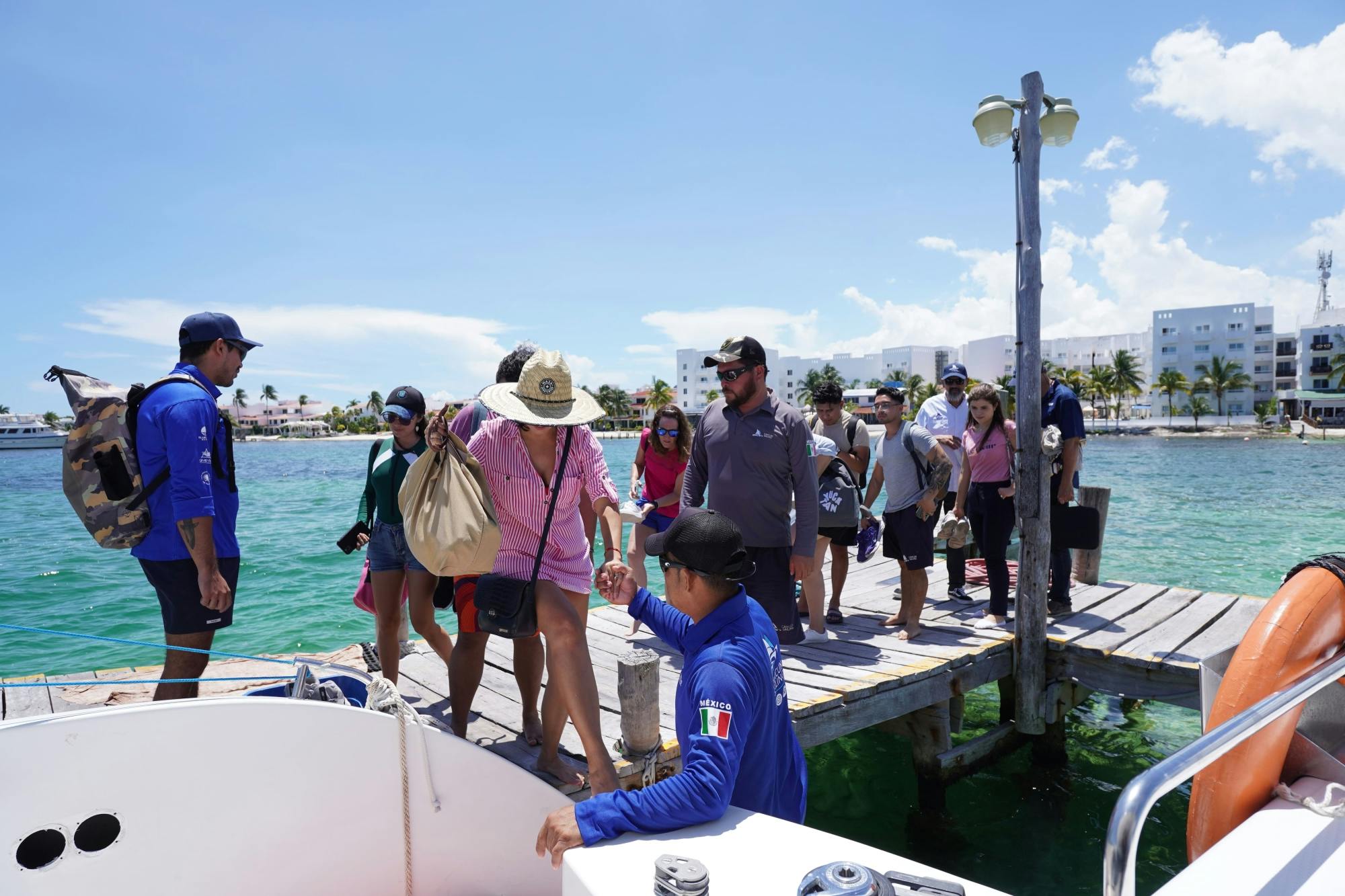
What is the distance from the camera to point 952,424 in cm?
668

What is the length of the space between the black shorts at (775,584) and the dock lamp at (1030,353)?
2.07 metres

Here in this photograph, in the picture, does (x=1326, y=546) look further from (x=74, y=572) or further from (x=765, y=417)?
(x=74, y=572)

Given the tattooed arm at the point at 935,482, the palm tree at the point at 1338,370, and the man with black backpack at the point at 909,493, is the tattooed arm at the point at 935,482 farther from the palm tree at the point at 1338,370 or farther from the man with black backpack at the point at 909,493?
the palm tree at the point at 1338,370

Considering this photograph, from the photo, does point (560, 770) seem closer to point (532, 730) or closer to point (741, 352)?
point (532, 730)

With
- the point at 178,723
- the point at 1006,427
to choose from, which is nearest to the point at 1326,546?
the point at 1006,427

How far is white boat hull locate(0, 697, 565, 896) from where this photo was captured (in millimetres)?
2049

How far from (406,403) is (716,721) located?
3022 mm

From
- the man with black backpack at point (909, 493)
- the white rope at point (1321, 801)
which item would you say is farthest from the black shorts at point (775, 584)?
the white rope at point (1321, 801)

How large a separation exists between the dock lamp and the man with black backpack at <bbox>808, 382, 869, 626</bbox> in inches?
46.4

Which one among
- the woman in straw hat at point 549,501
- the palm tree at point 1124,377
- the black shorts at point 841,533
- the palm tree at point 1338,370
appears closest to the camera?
the woman in straw hat at point 549,501

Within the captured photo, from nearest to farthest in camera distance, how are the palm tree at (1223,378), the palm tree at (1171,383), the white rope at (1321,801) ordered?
1. the white rope at (1321,801)
2. the palm tree at (1223,378)
3. the palm tree at (1171,383)

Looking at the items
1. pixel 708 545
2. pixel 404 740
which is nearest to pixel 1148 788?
pixel 708 545

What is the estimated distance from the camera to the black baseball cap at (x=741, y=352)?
407 cm

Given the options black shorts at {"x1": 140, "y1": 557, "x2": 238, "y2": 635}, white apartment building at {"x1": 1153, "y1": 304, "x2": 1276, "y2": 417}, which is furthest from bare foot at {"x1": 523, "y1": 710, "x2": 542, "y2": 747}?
white apartment building at {"x1": 1153, "y1": 304, "x2": 1276, "y2": 417}
